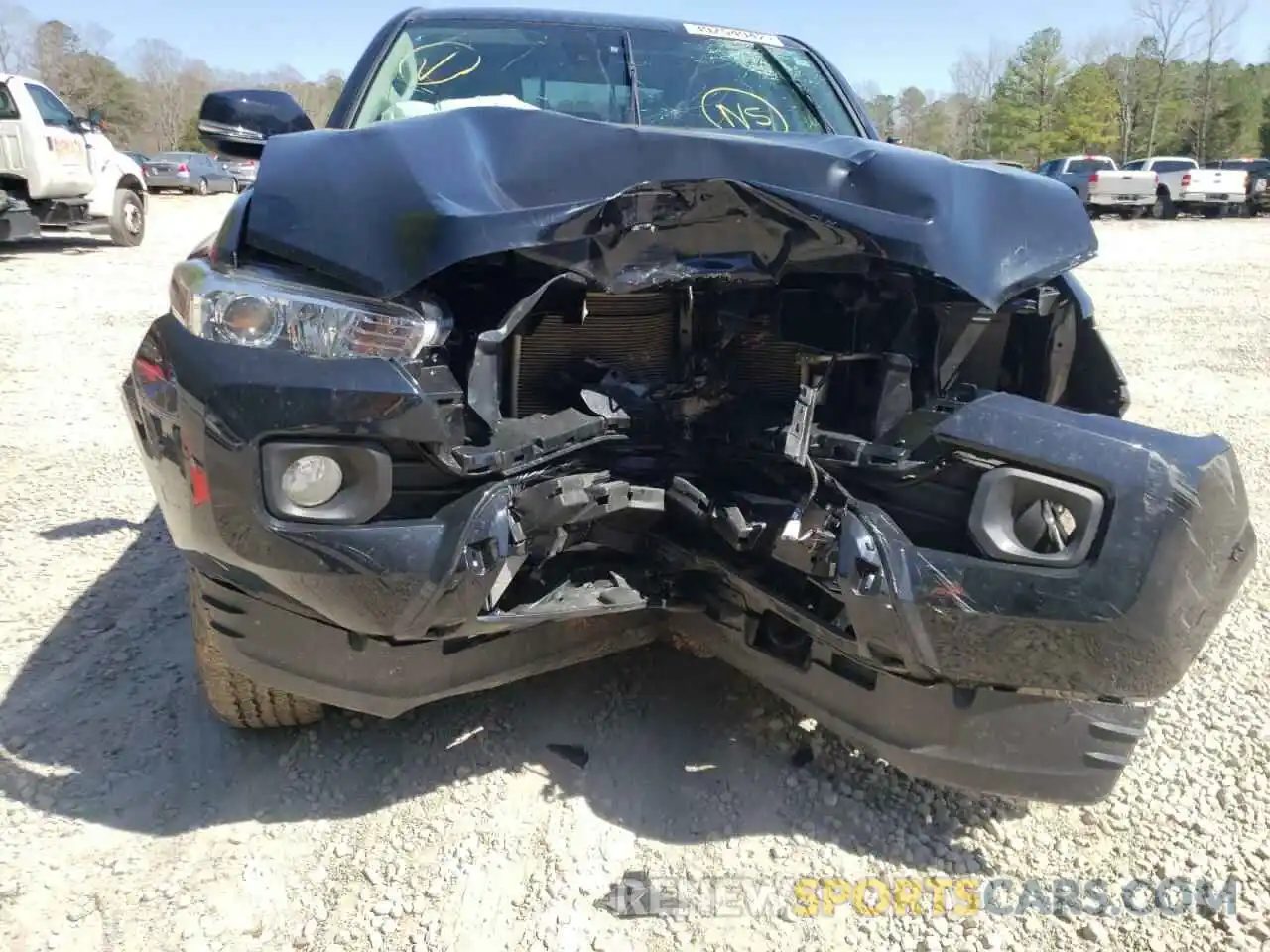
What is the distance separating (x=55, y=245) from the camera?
13.4m

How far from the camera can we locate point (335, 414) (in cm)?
176

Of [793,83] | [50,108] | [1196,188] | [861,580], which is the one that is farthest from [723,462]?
[1196,188]

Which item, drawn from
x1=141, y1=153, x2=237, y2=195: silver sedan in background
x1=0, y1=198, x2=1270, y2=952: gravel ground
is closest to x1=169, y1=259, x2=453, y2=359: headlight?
x1=0, y1=198, x2=1270, y2=952: gravel ground

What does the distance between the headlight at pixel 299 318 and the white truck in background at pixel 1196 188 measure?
29.1 metres

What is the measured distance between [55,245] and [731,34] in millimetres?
13083

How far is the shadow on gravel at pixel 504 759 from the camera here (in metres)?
2.28

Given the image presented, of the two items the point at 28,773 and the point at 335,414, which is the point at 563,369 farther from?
the point at 28,773

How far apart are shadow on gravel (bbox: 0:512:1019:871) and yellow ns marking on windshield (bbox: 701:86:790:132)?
1.85 metres

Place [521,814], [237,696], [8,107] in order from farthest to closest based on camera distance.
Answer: [8,107] < [237,696] < [521,814]

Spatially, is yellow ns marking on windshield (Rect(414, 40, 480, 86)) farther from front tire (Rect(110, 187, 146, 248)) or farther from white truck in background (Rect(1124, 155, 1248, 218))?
white truck in background (Rect(1124, 155, 1248, 218))

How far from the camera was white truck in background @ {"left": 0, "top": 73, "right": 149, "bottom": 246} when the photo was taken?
11.1 m

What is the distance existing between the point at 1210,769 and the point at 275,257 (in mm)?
2599

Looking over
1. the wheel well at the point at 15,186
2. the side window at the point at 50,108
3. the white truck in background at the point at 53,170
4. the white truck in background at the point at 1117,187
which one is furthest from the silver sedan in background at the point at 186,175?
the white truck in background at the point at 1117,187

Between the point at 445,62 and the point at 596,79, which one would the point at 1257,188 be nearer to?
the point at 596,79
